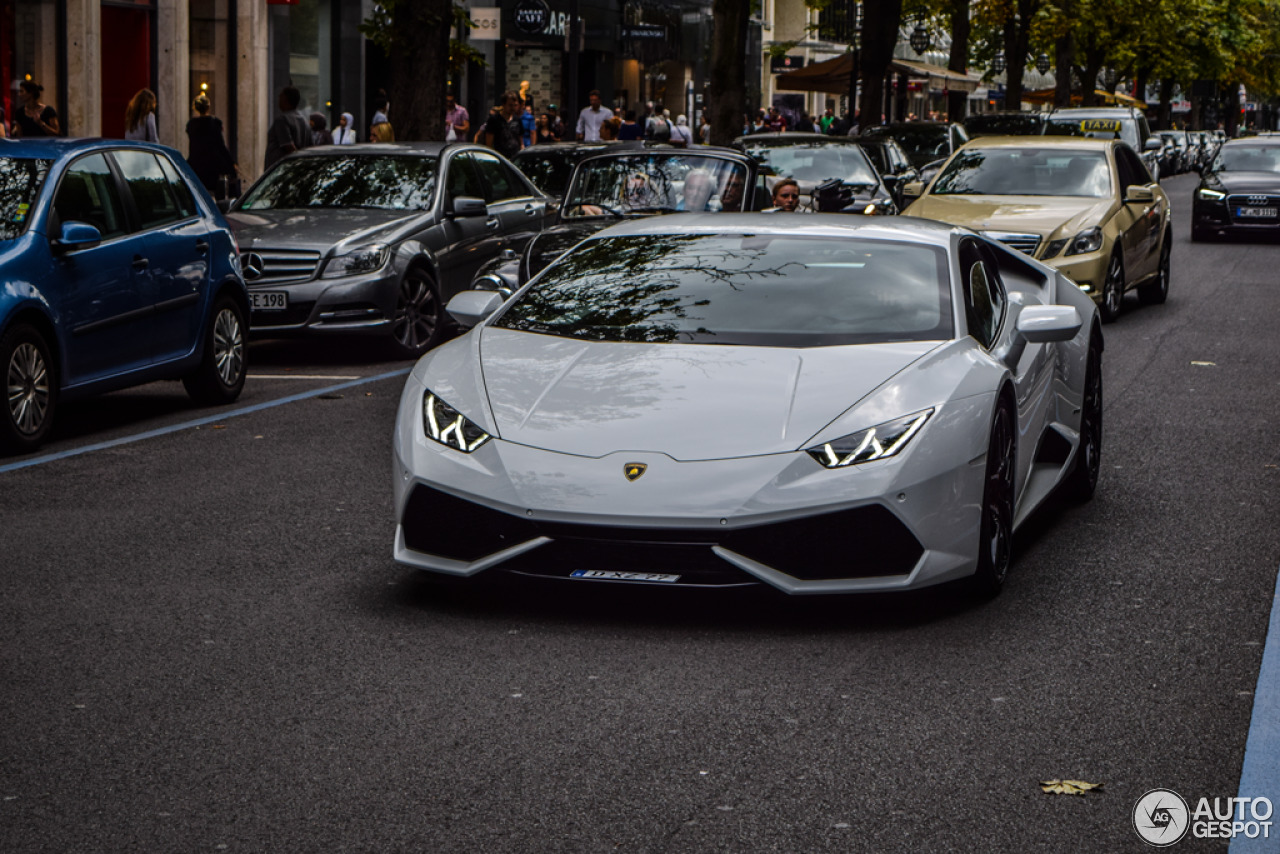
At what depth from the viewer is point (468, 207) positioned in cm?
1455

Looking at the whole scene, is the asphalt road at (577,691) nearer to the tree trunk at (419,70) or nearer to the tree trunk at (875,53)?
the tree trunk at (419,70)

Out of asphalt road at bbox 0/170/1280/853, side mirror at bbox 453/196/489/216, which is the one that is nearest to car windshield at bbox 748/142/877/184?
side mirror at bbox 453/196/489/216

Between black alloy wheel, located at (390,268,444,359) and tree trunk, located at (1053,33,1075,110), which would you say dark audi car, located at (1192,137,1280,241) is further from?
tree trunk, located at (1053,33,1075,110)

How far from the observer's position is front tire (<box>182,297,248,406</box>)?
11297mm

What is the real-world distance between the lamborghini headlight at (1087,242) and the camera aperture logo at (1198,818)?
1135 cm

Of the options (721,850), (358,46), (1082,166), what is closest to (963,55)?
(358,46)

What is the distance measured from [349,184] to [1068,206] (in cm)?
599

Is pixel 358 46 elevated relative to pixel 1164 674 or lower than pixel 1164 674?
elevated

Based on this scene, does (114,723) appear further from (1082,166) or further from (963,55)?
(963,55)

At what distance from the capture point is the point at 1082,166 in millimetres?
16656

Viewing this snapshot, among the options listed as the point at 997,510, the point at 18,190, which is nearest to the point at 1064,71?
the point at 18,190

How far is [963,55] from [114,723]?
2092 inches

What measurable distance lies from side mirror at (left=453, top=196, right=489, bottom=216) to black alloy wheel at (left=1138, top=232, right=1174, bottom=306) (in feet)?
22.4

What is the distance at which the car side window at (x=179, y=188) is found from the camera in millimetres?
11145
